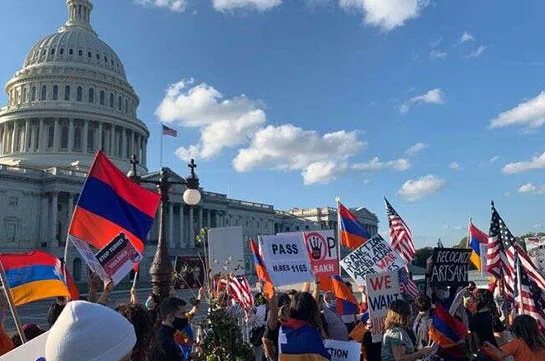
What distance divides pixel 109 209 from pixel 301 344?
4049 mm

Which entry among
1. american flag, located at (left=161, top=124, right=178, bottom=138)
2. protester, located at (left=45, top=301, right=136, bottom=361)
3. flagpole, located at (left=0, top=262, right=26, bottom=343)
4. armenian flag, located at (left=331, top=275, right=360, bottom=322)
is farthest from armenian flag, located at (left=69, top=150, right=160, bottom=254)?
american flag, located at (left=161, top=124, right=178, bottom=138)

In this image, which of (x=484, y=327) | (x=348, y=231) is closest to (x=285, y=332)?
(x=484, y=327)

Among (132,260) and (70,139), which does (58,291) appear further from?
(70,139)

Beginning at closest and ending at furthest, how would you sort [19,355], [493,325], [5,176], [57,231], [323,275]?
[19,355]
[493,325]
[323,275]
[5,176]
[57,231]

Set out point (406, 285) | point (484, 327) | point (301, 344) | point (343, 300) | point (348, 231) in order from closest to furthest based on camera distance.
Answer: point (301, 344)
point (484, 327)
point (343, 300)
point (406, 285)
point (348, 231)

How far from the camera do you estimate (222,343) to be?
19.7ft

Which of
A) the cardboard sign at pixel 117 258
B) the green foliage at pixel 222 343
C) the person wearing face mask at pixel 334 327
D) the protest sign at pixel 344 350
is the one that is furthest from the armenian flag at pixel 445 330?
the cardboard sign at pixel 117 258

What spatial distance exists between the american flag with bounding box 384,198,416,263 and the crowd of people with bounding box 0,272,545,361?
3.79 meters

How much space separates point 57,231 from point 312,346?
6309 centimetres

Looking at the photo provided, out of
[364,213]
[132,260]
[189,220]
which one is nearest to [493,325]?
[132,260]

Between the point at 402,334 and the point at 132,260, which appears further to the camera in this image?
the point at 132,260

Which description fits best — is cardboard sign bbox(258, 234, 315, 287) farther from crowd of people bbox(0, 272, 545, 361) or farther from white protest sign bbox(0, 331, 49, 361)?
white protest sign bbox(0, 331, 49, 361)

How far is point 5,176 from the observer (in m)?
56.9

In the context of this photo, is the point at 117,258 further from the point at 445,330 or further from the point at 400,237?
the point at 400,237
